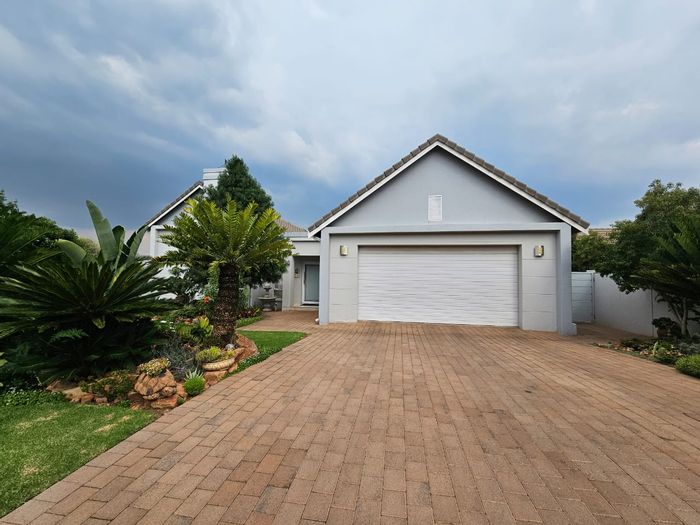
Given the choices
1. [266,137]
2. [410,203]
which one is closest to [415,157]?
[410,203]

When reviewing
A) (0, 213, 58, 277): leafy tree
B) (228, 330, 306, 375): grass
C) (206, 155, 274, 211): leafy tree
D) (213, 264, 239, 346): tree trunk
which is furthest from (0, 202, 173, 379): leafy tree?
(206, 155, 274, 211): leafy tree

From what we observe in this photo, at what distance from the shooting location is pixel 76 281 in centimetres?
387

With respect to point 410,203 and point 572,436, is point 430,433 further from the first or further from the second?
point 410,203

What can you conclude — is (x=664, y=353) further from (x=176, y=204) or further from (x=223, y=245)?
(x=176, y=204)

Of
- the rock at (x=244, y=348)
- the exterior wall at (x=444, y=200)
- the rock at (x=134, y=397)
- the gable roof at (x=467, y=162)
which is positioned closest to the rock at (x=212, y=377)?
the rock at (x=244, y=348)

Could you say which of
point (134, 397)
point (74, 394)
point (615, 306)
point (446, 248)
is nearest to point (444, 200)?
point (446, 248)

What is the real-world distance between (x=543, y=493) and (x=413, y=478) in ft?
3.27

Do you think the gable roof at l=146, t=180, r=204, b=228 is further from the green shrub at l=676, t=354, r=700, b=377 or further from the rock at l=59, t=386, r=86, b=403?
the green shrub at l=676, t=354, r=700, b=377

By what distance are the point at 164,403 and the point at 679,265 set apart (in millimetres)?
10696

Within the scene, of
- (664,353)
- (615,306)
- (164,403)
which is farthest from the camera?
(615,306)

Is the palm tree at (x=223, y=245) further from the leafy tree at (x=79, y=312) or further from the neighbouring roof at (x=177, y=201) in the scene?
the neighbouring roof at (x=177, y=201)

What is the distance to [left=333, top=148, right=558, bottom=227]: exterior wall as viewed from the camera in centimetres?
1009

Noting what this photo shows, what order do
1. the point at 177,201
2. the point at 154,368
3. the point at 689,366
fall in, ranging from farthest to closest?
the point at 177,201 → the point at 689,366 → the point at 154,368

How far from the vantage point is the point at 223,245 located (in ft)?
19.2
